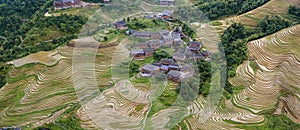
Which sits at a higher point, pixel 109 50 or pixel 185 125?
pixel 109 50

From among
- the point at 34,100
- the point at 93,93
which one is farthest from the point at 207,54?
the point at 34,100

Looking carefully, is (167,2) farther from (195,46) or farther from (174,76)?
(174,76)

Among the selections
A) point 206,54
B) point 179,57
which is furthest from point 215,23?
point 179,57

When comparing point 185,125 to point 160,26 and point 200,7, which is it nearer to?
point 160,26

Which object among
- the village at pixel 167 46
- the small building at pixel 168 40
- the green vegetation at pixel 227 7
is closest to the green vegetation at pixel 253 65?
the village at pixel 167 46

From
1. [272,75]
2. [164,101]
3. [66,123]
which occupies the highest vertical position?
[272,75]

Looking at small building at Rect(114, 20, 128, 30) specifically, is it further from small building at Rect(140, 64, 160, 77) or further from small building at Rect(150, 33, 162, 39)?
small building at Rect(140, 64, 160, 77)

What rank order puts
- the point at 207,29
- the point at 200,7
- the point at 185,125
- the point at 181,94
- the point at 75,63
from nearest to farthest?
1. the point at 185,125
2. the point at 181,94
3. the point at 75,63
4. the point at 207,29
5. the point at 200,7
